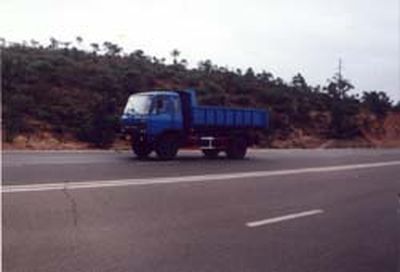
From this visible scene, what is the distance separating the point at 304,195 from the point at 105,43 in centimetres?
4423

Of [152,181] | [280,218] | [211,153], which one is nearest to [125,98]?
[211,153]

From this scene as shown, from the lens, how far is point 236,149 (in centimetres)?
3094

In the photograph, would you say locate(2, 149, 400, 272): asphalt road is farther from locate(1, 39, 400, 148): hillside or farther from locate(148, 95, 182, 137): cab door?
locate(1, 39, 400, 148): hillside

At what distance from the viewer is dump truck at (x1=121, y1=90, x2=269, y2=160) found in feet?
91.2

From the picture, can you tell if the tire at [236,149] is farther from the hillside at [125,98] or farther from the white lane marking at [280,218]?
the white lane marking at [280,218]

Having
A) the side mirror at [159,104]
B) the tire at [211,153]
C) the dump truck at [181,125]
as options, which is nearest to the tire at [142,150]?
the dump truck at [181,125]

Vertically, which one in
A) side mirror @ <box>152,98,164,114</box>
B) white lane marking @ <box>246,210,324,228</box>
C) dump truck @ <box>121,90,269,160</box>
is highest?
side mirror @ <box>152,98,164,114</box>

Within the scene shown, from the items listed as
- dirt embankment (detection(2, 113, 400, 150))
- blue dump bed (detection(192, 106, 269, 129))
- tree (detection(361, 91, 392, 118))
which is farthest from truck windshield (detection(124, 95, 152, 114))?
tree (detection(361, 91, 392, 118))

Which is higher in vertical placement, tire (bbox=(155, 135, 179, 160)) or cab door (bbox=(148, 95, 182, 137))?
cab door (bbox=(148, 95, 182, 137))

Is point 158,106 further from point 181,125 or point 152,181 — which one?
point 152,181

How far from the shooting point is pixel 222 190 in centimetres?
1686

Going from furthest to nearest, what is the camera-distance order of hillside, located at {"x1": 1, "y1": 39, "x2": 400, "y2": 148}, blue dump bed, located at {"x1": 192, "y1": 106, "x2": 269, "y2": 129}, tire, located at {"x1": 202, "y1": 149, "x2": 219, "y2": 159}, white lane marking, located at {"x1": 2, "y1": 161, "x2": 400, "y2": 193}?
hillside, located at {"x1": 1, "y1": 39, "x2": 400, "y2": 148} < tire, located at {"x1": 202, "y1": 149, "x2": 219, "y2": 159} < blue dump bed, located at {"x1": 192, "y1": 106, "x2": 269, "y2": 129} < white lane marking, located at {"x1": 2, "y1": 161, "x2": 400, "y2": 193}

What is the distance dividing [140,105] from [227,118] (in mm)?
4101

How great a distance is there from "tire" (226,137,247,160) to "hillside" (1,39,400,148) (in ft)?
15.2
